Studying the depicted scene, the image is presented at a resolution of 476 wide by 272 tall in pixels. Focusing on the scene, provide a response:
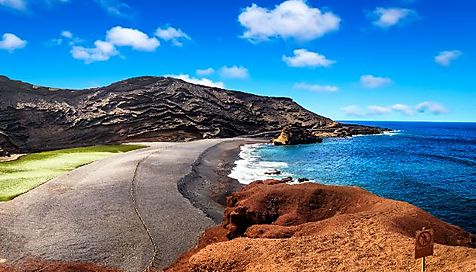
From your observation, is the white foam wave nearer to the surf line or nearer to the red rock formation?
the surf line

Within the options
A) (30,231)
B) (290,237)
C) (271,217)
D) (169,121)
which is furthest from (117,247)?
(169,121)

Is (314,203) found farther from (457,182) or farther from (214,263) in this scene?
(457,182)

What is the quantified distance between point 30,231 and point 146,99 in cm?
8243

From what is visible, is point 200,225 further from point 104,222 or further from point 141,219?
point 104,222

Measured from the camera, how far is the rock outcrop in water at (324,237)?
11.4 m

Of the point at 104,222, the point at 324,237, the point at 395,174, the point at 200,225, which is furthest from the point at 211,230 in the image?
the point at 395,174

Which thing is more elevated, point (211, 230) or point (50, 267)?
point (211, 230)

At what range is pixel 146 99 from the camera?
327 ft

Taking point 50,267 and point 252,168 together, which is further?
point 252,168

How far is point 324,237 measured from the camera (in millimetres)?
13344

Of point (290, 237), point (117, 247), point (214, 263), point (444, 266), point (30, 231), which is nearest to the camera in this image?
point (444, 266)

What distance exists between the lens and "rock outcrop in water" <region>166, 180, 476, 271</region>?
11352mm

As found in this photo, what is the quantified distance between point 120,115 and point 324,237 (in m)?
87.1

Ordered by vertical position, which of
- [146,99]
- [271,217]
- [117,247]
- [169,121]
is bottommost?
[117,247]
